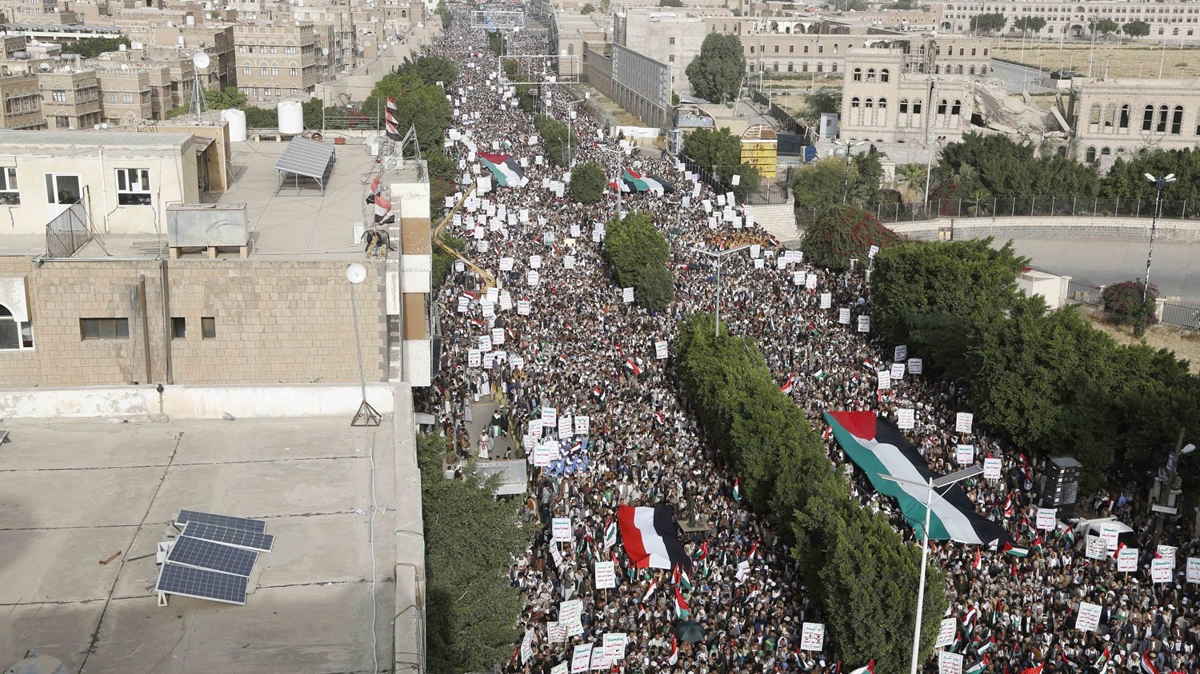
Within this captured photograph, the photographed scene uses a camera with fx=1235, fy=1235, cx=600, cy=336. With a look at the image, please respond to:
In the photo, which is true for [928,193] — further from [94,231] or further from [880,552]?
[94,231]

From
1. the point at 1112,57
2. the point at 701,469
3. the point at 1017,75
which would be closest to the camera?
the point at 701,469

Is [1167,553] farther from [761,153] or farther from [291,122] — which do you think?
[761,153]

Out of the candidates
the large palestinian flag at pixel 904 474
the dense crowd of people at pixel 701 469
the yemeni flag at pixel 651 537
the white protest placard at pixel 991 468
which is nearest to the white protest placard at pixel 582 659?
the dense crowd of people at pixel 701 469

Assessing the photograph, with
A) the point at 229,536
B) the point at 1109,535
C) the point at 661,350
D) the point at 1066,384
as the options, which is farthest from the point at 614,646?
the point at 661,350

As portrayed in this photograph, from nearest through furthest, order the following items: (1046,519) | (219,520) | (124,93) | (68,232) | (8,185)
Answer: (219,520) < (68,232) < (8,185) < (1046,519) < (124,93)

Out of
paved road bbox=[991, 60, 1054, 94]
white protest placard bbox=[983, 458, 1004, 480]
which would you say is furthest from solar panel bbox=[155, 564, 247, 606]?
paved road bbox=[991, 60, 1054, 94]

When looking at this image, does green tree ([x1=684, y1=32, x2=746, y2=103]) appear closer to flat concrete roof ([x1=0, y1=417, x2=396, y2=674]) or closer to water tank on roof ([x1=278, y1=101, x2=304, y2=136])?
water tank on roof ([x1=278, y1=101, x2=304, y2=136])

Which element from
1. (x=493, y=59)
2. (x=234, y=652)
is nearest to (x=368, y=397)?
(x=234, y=652)
